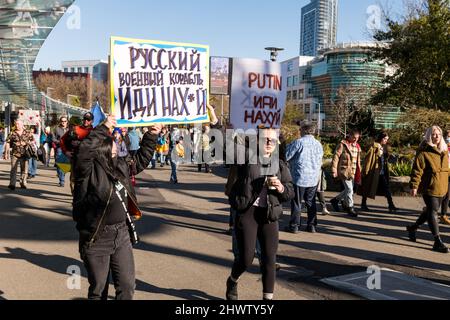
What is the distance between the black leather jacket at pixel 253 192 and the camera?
435 cm

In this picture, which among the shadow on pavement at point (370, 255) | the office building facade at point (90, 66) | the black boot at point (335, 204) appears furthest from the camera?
the office building facade at point (90, 66)

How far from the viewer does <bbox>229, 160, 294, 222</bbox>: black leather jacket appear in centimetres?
435

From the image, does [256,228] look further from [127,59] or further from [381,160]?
[381,160]

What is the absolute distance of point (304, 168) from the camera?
7.77 metres

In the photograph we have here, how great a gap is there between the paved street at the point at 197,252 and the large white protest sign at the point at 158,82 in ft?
5.81

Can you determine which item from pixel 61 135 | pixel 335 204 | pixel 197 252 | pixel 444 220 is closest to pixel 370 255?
pixel 197 252

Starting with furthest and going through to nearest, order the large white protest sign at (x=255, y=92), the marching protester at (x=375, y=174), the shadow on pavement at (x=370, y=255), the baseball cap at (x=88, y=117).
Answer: the marching protester at (x=375, y=174) → the baseball cap at (x=88, y=117) → the shadow on pavement at (x=370, y=255) → the large white protest sign at (x=255, y=92)

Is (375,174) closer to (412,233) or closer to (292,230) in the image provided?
(412,233)

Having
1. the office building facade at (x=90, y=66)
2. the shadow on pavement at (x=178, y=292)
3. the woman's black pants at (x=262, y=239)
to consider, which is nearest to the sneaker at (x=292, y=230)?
the shadow on pavement at (x=178, y=292)

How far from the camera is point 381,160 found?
1038cm

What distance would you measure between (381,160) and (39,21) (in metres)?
13.4

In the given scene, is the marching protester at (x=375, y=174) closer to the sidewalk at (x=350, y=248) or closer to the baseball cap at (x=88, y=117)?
the sidewalk at (x=350, y=248)

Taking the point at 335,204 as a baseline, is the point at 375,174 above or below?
above

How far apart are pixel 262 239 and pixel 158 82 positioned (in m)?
2.06
